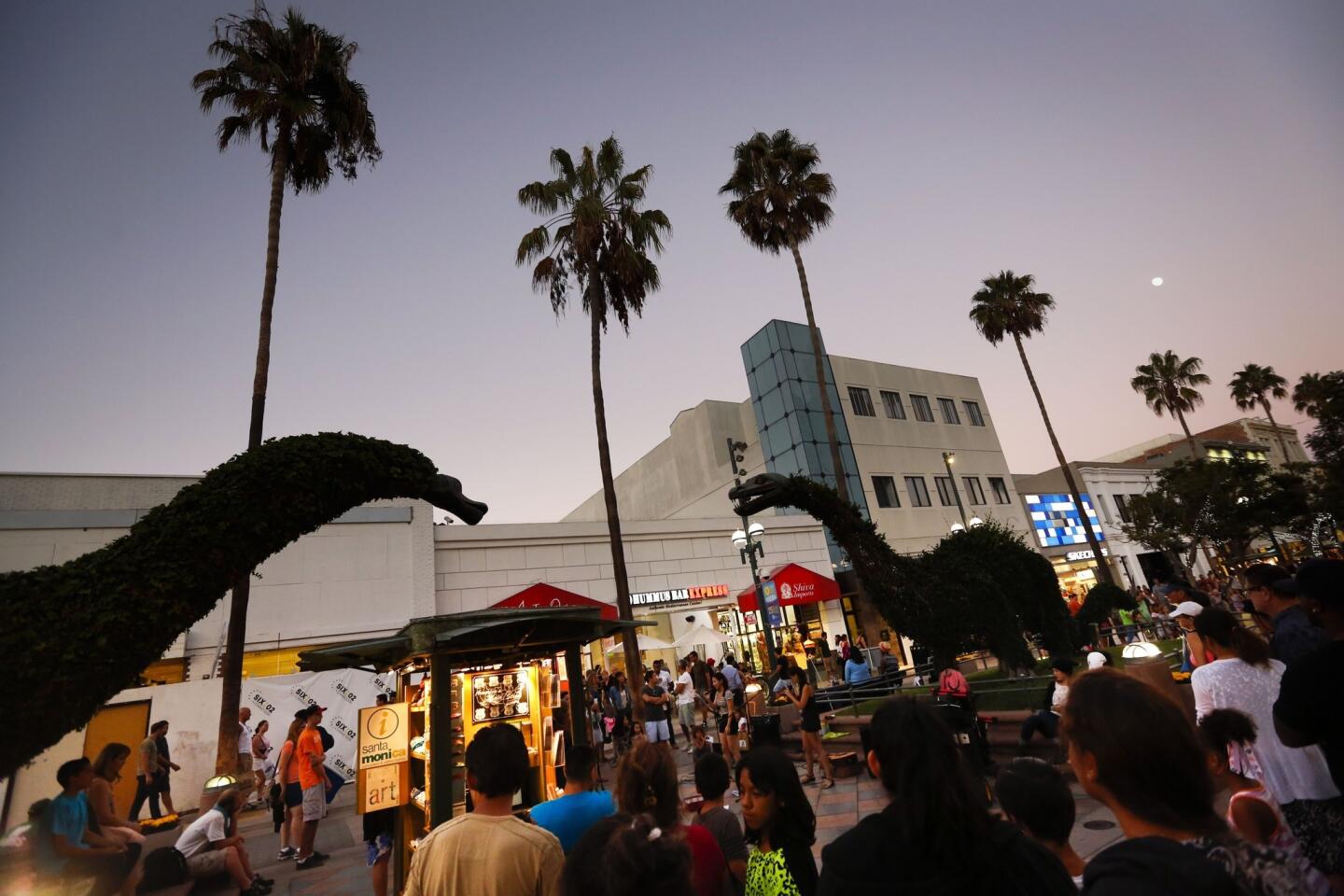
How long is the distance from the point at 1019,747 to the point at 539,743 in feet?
19.8

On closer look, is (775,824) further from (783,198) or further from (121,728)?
(783,198)

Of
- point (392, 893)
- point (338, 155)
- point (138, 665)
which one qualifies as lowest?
point (392, 893)

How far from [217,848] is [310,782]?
1.75 m

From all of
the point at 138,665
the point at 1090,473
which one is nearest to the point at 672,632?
the point at 138,665

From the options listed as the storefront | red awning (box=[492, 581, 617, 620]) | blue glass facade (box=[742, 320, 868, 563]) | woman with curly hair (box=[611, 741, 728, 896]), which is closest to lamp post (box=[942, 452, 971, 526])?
blue glass facade (box=[742, 320, 868, 563])

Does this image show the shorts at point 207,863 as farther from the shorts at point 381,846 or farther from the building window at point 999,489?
the building window at point 999,489

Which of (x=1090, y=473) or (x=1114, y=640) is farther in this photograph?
(x=1090, y=473)

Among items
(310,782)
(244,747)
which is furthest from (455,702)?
(244,747)

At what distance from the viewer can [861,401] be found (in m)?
31.2

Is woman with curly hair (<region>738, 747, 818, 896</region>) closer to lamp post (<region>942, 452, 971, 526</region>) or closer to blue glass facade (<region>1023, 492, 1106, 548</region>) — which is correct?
lamp post (<region>942, 452, 971, 526</region>)

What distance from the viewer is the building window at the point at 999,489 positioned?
34.0 m

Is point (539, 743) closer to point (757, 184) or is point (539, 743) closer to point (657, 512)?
point (757, 184)

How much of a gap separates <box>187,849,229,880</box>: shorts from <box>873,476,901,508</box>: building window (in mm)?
26879

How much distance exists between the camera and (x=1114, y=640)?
17.8 meters
